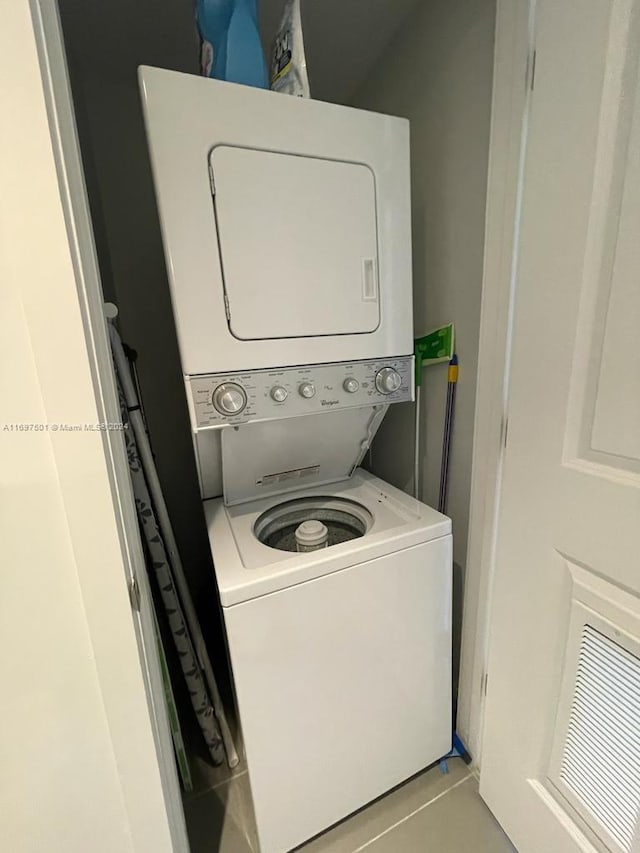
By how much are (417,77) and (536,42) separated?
2.23 feet

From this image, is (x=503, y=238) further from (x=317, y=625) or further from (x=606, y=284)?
(x=317, y=625)

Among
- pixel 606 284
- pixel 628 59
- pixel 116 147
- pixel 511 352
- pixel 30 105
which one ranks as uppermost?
pixel 116 147

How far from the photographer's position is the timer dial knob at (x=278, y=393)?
117cm

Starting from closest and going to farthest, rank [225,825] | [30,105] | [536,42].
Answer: [30,105], [536,42], [225,825]

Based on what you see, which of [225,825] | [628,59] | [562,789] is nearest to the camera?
[628,59]

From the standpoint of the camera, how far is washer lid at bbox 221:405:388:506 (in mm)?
1340

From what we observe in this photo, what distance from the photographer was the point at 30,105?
57cm

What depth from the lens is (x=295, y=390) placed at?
1.21 metres

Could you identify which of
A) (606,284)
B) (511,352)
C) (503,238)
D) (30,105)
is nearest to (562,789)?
(511,352)

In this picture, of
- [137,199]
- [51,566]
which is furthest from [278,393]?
[137,199]

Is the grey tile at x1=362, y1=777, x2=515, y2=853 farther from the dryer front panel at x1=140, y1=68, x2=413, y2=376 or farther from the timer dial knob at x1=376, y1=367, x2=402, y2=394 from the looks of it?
the dryer front panel at x1=140, y1=68, x2=413, y2=376

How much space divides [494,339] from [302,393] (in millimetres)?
643

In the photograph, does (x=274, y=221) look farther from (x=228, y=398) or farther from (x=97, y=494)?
(x=97, y=494)

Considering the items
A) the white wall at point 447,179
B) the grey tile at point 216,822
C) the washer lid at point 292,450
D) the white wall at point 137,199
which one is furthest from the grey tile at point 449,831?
the white wall at point 137,199
